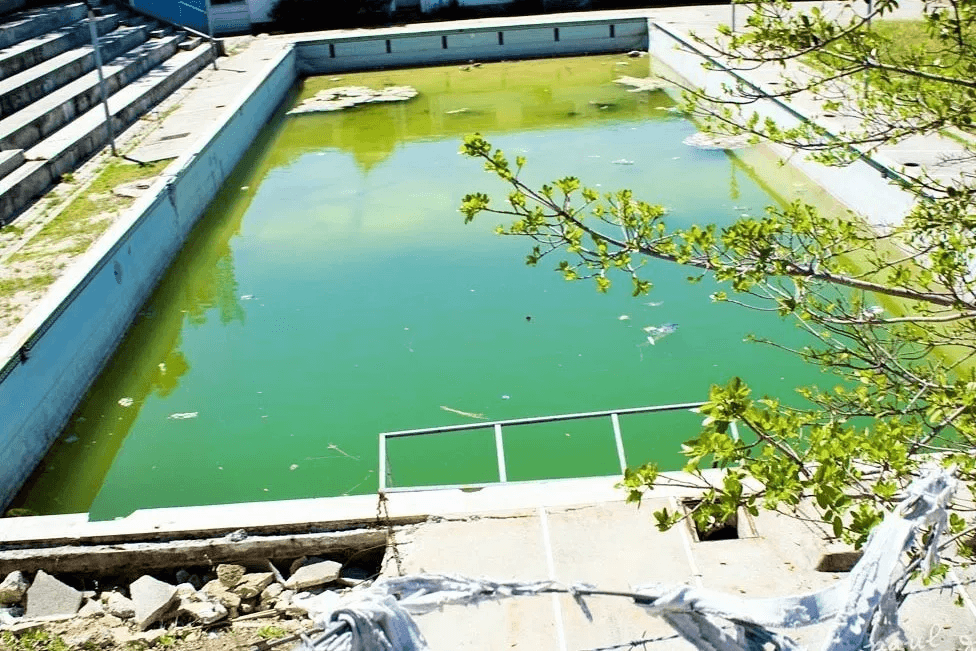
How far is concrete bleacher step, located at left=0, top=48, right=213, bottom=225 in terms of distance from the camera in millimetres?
10984

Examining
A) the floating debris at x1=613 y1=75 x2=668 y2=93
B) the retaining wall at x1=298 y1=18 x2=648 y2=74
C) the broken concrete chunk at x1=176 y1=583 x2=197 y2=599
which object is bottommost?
the broken concrete chunk at x1=176 y1=583 x2=197 y2=599

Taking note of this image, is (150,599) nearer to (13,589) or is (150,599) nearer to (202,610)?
(202,610)

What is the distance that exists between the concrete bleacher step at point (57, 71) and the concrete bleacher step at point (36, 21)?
0.58 m

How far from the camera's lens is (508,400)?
8.00 m

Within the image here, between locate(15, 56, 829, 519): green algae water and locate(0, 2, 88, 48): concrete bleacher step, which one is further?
locate(0, 2, 88, 48): concrete bleacher step

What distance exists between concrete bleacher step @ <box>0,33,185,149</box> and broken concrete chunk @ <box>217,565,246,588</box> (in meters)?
8.17

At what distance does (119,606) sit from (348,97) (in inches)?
535

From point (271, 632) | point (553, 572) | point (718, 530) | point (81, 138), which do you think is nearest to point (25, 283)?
point (81, 138)

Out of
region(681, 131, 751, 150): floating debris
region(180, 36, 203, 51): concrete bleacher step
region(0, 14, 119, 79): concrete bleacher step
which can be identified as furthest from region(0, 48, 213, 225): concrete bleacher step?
region(681, 131, 751, 150): floating debris

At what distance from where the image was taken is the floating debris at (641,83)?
17.1 m

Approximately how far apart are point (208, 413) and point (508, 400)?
229 cm

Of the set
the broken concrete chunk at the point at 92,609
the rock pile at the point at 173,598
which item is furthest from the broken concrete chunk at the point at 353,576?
the broken concrete chunk at the point at 92,609

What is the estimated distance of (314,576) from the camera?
5309 millimetres

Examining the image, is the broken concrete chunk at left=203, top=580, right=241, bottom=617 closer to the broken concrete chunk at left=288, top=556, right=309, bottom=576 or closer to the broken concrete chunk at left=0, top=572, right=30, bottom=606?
the broken concrete chunk at left=288, top=556, right=309, bottom=576
